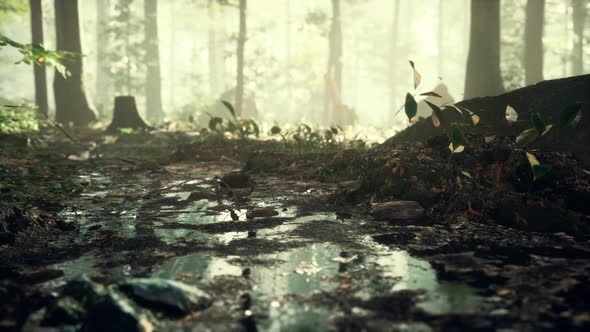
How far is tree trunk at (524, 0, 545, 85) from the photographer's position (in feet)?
58.0

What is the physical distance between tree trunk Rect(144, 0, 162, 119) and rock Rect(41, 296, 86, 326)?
27700 mm

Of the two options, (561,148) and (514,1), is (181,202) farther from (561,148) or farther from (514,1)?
(514,1)

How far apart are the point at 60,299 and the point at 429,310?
1599 mm

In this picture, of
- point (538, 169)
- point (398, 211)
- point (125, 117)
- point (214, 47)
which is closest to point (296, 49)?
point (214, 47)

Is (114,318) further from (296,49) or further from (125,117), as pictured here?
(296,49)

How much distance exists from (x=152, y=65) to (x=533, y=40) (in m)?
21.6

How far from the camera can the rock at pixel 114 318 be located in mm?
1893

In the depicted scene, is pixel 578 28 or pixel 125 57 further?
pixel 125 57

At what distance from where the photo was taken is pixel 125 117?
13.6 metres

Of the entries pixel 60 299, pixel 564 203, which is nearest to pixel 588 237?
pixel 564 203

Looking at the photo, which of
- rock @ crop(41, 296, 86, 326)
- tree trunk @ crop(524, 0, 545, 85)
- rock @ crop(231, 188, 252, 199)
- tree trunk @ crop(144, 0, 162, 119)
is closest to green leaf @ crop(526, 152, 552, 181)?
rock @ crop(231, 188, 252, 199)

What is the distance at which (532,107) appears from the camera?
547cm

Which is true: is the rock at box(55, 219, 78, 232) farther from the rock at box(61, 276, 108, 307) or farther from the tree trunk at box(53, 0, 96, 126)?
the tree trunk at box(53, 0, 96, 126)

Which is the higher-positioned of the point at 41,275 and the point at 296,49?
the point at 296,49
